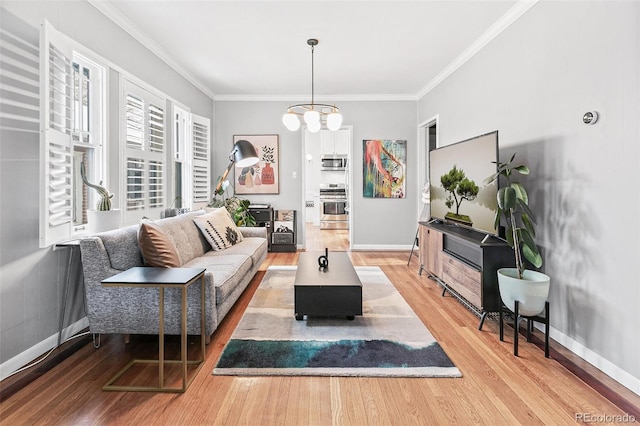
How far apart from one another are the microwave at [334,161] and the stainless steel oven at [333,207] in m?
0.52

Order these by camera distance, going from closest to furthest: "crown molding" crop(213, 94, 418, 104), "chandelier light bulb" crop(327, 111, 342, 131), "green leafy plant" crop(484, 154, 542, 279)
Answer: "green leafy plant" crop(484, 154, 542, 279)
"chandelier light bulb" crop(327, 111, 342, 131)
"crown molding" crop(213, 94, 418, 104)

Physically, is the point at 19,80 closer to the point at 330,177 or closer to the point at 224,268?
the point at 224,268

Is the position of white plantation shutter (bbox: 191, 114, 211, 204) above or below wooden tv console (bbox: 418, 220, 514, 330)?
above

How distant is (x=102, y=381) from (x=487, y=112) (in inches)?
159

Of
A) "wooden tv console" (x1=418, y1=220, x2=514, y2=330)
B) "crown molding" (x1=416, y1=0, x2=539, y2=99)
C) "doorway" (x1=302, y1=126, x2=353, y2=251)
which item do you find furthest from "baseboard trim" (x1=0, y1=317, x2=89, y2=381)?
"doorway" (x1=302, y1=126, x2=353, y2=251)

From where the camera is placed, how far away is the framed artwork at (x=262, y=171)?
613cm

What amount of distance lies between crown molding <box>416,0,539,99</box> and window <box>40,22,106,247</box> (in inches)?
144

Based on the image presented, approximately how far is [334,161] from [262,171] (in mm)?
3976

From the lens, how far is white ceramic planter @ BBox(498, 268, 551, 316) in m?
2.29

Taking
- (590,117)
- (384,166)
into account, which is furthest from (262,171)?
(590,117)

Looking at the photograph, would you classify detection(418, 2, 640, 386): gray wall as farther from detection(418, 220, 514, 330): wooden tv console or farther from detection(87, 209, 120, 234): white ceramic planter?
detection(87, 209, 120, 234): white ceramic planter

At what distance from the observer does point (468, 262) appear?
311 centimetres

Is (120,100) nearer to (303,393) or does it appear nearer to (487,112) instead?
(303,393)

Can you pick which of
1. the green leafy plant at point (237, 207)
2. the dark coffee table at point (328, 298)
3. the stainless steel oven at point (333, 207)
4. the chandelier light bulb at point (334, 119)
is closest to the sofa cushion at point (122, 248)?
the dark coffee table at point (328, 298)
